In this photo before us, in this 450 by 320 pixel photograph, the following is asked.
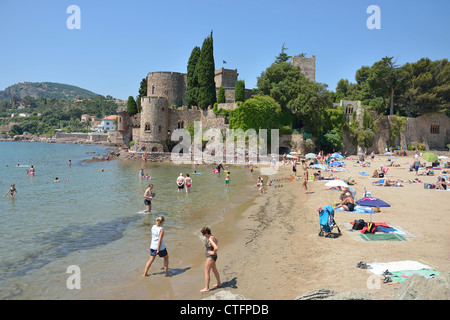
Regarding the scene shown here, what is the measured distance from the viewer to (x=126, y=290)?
305 inches

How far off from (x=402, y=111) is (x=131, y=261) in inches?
2136

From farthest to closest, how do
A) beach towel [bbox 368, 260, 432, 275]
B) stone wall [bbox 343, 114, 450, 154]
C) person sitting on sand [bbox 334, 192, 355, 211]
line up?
stone wall [bbox 343, 114, 450, 154] < person sitting on sand [bbox 334, 192, 355, 211] < beach towel [bbox 368, 260, 432, 275]

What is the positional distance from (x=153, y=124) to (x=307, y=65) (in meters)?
28.5

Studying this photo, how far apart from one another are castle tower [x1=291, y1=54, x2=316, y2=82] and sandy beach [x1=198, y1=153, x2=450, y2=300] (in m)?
40.7

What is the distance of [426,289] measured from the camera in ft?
15.8

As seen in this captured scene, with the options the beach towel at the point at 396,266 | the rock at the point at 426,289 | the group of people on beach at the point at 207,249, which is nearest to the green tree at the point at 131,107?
the group of people on beach at the point at 207,249

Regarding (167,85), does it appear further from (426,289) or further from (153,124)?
(426,289)

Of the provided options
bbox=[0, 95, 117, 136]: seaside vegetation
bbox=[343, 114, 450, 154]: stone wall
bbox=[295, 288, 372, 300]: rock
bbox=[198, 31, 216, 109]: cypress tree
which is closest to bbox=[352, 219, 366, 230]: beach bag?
bbox=[295, 288, 372, 300]: rock

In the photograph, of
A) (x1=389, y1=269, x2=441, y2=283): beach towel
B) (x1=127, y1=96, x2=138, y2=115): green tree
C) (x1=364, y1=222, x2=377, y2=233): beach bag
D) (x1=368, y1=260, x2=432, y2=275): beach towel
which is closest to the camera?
(x1=389, y1=269, x2=441, y2=283): beach towel

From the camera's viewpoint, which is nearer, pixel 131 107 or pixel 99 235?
pixel 99 235

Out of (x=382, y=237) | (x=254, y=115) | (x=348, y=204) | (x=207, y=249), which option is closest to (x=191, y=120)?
(x=254, y=115)

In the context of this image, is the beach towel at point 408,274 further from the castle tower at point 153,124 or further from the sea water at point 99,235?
the castle tower at point 153,124

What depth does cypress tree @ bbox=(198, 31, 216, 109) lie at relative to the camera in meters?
44.7

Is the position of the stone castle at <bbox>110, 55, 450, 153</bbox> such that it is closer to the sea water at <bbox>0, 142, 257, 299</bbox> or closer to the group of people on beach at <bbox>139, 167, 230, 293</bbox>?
the sea water at <bbox>0, 142, 257, 299</bbox>
